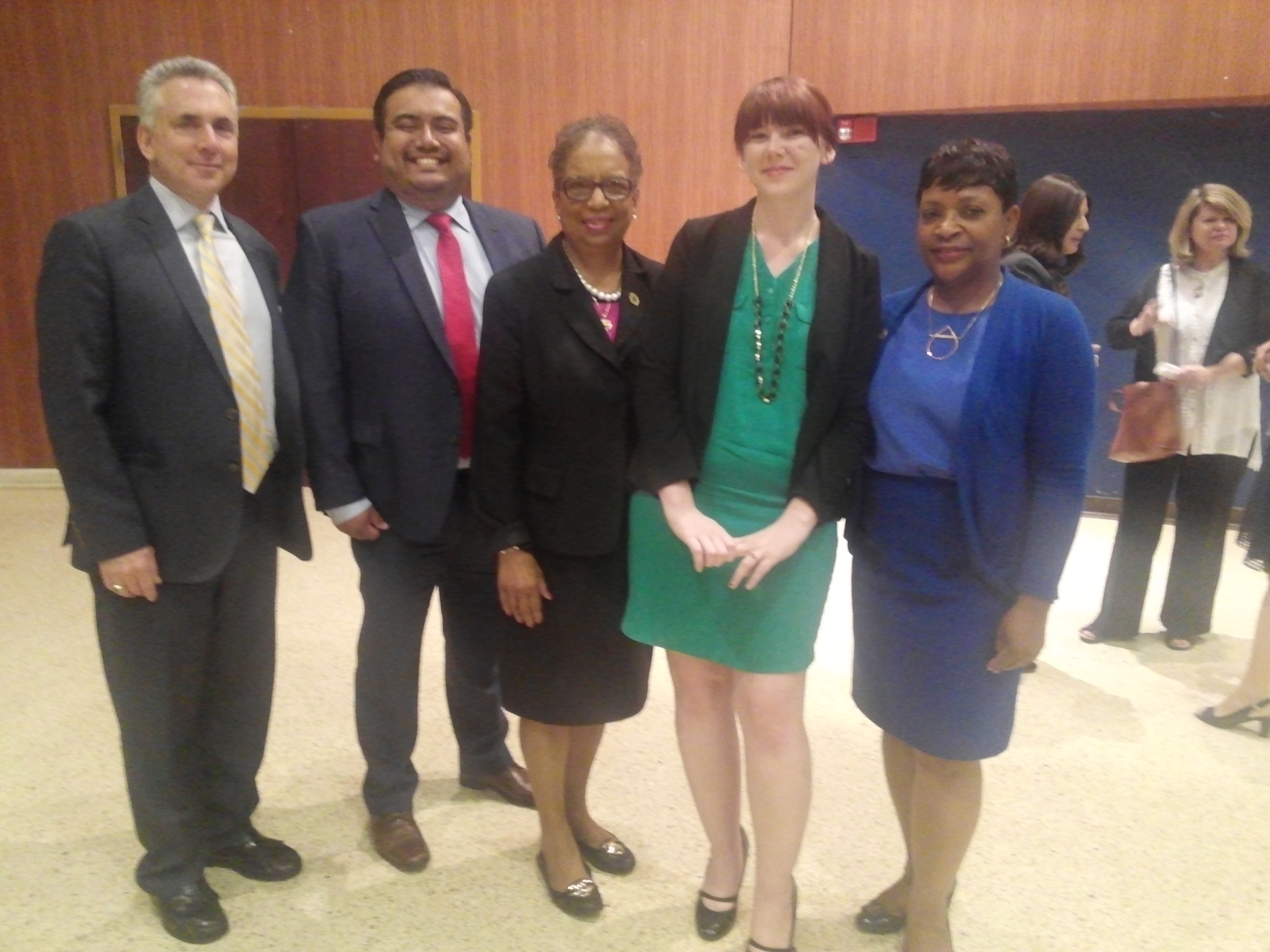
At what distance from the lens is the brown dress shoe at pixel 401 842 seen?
2100 millimetres

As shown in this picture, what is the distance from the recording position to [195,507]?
178 centimetres

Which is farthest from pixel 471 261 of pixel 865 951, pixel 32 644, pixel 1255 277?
pixel 1255 277

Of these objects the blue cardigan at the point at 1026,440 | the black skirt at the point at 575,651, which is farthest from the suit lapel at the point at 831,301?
the black skirt at the point at 575,651

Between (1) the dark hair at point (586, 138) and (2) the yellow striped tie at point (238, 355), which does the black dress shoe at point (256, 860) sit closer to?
(2) the yellow striped tie at point (238, 355)

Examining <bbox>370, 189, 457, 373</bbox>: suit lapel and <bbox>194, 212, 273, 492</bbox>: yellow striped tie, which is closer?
<bbox>194, 212, 273, 492</bbox>: yellow striped tie

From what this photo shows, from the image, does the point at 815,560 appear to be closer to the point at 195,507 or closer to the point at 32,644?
the point at 195,507

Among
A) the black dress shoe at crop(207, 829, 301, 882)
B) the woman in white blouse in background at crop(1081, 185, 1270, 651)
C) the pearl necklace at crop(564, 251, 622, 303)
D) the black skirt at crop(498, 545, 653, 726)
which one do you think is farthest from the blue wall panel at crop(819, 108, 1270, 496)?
the black dress shoe at crop(207, 829, 301, 882)

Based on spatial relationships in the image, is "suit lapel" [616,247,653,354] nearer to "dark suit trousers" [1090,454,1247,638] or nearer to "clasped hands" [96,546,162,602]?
"clasped hands" [96,546,162,602]

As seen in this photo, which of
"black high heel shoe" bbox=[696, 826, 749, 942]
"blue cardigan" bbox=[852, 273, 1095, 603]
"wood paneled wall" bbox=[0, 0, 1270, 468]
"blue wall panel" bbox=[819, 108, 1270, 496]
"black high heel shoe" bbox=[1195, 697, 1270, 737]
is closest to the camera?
"blue cardigan" bbox=[852, 273, 1095, 603]

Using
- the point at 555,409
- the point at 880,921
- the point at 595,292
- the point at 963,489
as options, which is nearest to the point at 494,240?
the point at 595,292

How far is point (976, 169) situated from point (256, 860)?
206cm

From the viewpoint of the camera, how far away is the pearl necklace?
5.63 ft

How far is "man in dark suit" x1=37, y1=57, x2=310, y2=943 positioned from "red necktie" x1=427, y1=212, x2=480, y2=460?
13.7 inches

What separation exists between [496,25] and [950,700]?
4.40 metres
